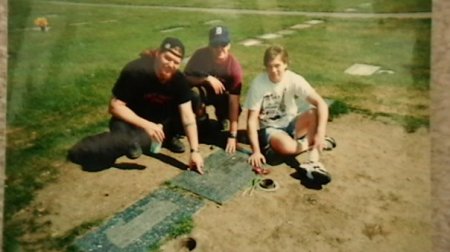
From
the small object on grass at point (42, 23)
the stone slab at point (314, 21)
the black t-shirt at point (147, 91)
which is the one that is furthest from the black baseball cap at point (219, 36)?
the small object on grass at point (42, 23)

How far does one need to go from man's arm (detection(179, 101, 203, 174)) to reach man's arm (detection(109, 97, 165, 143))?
0.27 feet

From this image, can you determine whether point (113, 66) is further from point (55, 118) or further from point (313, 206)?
point (313, 206)

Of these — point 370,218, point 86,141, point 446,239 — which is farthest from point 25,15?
point 446,239

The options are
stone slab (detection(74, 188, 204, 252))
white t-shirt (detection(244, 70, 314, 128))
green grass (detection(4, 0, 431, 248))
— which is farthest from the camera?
white t-shirt (detection(244, 70, 314, 128))

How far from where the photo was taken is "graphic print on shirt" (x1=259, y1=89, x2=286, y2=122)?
4.29ft

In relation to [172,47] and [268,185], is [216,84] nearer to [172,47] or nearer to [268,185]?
[172,47]

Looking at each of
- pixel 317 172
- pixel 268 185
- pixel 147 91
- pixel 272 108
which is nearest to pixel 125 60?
pixel 147 91

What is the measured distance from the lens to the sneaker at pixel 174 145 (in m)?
1.28

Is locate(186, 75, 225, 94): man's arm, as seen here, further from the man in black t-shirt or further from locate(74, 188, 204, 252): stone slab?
locate(74, 188, 204, 252): stone slab

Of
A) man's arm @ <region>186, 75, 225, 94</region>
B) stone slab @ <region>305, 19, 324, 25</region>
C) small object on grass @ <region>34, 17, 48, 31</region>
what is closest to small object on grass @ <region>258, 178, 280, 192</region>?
man's arm @ <region>186, 75, 225, 94</region>

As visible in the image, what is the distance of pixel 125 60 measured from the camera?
50.3 inches

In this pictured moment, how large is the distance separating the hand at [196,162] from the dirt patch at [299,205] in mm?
30

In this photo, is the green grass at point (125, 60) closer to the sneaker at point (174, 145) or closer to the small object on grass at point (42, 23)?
the small object on grass at point (42, 23)

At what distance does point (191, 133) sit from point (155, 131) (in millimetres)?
115
